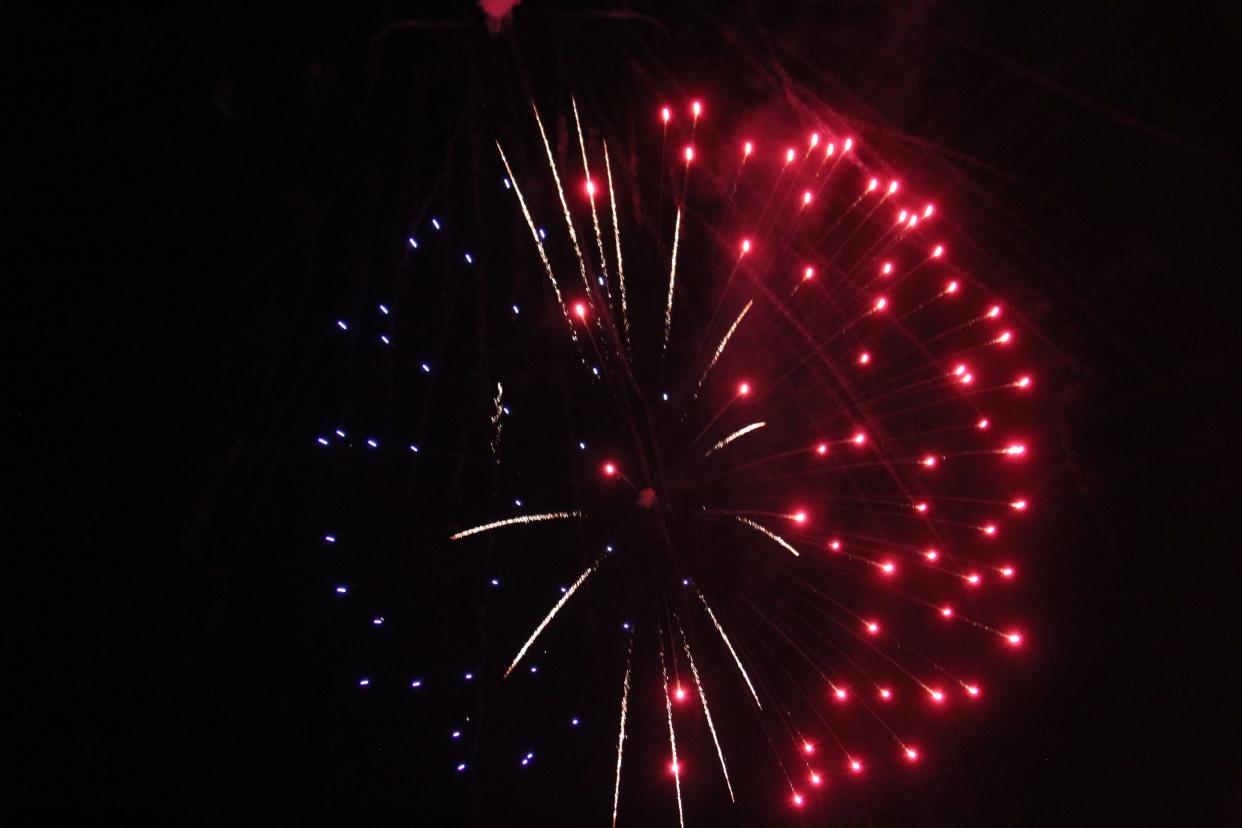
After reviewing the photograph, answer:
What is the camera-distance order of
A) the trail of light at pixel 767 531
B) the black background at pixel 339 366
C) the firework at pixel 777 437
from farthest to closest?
the trail of light at pixel 767 531 < the firework at pixel 777 437 < the black background at pixel 339 366

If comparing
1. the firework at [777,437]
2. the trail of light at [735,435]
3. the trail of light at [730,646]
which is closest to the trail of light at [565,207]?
the firework at [777,437]

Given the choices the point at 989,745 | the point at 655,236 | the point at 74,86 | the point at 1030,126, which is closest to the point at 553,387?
the point at 655,236

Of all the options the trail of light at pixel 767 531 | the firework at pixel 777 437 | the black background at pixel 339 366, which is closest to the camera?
the black background at pixel 339 366

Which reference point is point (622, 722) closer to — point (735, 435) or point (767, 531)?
point (767, 531)

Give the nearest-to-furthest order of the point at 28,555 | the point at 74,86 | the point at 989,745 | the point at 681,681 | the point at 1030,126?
the point at 74,86 < the point at 28,555 < the point at 1030,126 < the point at 681,681 < the point at 989,745

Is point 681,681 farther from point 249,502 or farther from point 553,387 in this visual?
point 249,502

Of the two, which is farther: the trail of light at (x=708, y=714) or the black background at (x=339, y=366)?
the trail of light at (x=708, y=714)

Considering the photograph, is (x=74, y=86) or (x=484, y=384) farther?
(x=484, y=384)

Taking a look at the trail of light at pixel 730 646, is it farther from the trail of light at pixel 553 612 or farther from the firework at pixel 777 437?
the trail of light at pixel 553 612
